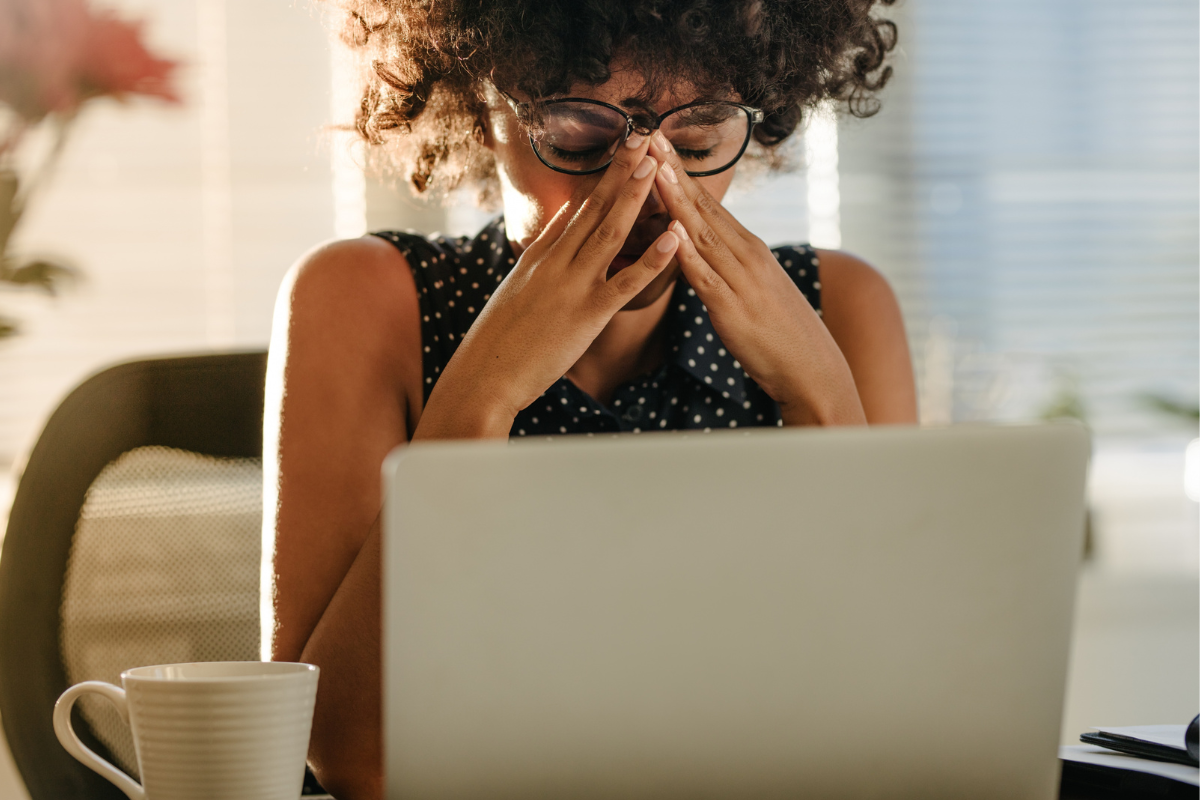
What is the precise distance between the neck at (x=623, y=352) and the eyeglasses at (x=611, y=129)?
197mm

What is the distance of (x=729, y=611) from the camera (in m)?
0.41

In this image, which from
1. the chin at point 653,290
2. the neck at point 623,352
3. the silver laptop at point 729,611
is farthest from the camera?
the neck at point 623,352

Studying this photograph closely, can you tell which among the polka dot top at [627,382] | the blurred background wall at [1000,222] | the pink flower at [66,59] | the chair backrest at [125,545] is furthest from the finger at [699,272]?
the blurred background wall at [1000,222]

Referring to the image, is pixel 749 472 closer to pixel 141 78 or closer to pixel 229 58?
pixel 141 78

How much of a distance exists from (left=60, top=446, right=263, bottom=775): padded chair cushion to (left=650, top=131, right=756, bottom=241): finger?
0.50 meters

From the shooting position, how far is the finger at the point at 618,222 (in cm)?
84

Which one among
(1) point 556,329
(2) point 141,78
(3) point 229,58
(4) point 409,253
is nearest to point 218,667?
(1) point 556,329

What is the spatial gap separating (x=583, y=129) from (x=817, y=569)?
586 millimetres

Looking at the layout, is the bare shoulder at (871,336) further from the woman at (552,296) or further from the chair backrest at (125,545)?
the chair backrest at (125,545)

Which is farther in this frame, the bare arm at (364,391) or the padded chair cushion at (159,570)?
the padded chair cushion at (159,570)

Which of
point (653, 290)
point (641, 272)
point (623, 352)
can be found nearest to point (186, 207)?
point (623, 352)

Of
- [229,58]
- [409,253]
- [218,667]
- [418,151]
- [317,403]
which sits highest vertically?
[229,58]

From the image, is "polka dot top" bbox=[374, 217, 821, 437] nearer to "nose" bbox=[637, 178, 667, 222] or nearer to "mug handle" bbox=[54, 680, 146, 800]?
"nose" bbox=[637, 178, 667, 222]

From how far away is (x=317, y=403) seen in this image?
37.0 inches
